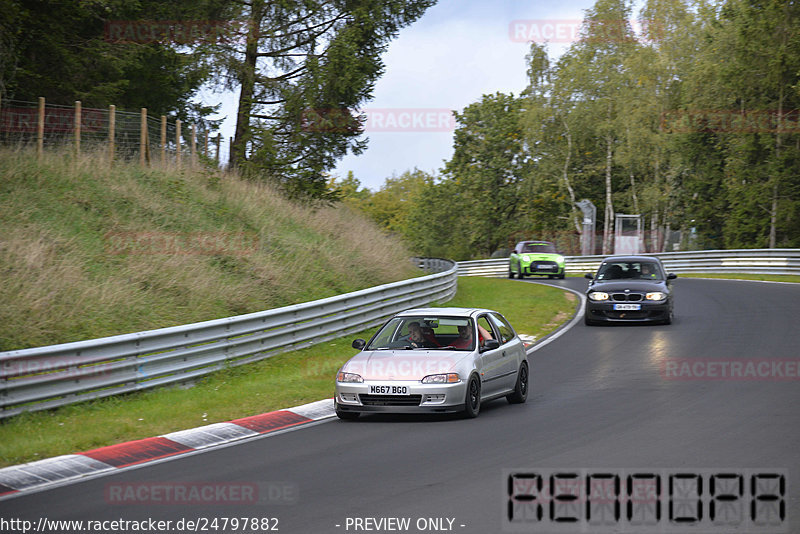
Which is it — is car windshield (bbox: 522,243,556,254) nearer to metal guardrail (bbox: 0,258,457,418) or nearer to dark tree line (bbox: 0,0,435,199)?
dark tree line (bbox: 0,0,435,199)

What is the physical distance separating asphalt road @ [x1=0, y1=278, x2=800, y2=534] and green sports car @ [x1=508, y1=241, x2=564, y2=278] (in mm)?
26667

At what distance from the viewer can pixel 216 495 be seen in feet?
24.3

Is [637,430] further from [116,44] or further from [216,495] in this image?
[116,44]

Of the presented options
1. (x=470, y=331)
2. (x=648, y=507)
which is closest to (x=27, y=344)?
(x=470, y=331)

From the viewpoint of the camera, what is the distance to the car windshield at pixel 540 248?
43.3 m

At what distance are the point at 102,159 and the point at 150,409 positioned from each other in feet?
44.5

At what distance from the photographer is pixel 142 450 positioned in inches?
376

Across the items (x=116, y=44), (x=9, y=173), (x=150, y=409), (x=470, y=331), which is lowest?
(x=150, y=409)

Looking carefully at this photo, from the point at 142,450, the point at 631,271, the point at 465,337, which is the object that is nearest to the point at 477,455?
the point at 142,450

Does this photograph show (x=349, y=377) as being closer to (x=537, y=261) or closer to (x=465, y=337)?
(x=465, y=337)

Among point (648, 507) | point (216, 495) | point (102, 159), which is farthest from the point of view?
point (102, 159)

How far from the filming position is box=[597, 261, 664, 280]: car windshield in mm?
23047

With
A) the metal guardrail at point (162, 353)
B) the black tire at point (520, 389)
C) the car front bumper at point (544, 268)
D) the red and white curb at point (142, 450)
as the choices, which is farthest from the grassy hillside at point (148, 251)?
the car front bumper at point (544, 268)

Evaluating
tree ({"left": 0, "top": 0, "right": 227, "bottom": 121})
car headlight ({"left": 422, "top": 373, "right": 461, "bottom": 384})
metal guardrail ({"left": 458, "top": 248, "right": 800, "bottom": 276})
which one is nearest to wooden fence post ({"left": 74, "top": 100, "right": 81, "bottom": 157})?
tree ({"left": 0, "top": 0, "right": 227, "bottom": 121})
